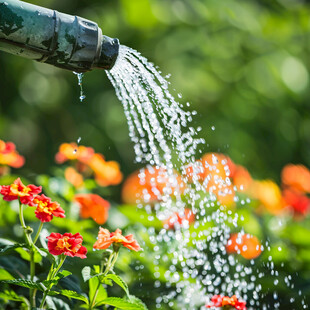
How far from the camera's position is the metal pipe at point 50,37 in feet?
4.69

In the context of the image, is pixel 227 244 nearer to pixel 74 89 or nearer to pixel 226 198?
pixel 226 198

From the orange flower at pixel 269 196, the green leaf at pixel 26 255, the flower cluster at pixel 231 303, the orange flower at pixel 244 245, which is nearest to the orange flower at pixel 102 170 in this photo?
the orange flower at pixel 244 245

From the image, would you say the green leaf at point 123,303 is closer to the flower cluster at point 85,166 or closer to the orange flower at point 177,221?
the orange flower at point 177,221

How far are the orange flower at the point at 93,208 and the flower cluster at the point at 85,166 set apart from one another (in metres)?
0.23

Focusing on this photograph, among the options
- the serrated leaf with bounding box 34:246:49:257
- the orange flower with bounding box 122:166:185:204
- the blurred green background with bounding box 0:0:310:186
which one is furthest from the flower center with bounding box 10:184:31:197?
the blurred green background with bounding box 0:0:310:186

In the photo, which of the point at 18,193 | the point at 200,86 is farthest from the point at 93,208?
the point at 200,86

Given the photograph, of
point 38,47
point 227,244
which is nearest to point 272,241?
point 227,244

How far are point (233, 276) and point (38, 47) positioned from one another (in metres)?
1.35

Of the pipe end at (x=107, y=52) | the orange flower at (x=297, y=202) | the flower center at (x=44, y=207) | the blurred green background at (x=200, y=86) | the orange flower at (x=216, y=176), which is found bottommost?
the blurred green background at (x=200, y=86)

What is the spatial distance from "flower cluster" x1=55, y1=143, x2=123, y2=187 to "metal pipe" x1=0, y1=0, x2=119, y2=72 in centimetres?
112

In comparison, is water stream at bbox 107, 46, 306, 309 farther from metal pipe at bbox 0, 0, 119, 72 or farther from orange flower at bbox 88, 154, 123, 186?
metal pipe at bbox 0, 0, 119, 72

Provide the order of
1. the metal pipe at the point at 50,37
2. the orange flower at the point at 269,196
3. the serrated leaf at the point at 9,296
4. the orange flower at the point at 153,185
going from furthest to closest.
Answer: the orange flower at the point at 269,196, the orange flower at the point at 153,185, the serrated leaf at the point at 9,296, the metal pipe at the point at 50,37

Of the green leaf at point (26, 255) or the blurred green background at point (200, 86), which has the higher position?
the green leaf at point (26, 255)

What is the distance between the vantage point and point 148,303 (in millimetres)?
2098
